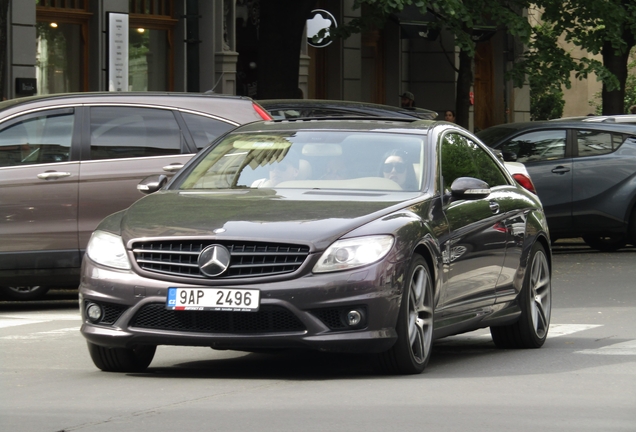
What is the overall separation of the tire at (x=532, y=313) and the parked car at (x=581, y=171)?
897cm

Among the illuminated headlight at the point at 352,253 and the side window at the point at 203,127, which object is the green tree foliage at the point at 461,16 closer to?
the side window at the point at 203,127

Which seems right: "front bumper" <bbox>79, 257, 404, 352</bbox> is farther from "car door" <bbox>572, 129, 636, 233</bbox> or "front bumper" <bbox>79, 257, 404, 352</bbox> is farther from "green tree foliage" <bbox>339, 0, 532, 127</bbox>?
"green tree foliage" <bbox>339, 0, 532, 127</bbox>

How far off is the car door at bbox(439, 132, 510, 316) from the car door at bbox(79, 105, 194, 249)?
358cm

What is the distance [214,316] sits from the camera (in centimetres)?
789

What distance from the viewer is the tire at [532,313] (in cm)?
1012

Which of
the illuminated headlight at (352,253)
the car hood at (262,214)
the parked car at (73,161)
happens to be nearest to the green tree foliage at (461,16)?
the parked car at (73,161)

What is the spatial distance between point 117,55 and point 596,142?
6503 millimetres

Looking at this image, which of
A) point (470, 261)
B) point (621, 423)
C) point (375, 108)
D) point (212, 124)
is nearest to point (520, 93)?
point (375, 108)

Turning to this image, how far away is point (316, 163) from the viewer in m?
9.09

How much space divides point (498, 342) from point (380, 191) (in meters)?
2.04

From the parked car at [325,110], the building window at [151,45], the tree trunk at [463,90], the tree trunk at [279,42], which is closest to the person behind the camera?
the parked car at [325,110]

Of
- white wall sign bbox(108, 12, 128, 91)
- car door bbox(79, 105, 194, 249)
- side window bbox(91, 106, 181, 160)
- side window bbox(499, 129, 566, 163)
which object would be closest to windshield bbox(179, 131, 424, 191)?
car door bbox(79, 105, 194, 249)

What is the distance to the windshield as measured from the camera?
29.4 ft

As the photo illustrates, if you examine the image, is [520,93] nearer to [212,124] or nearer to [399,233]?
[212,124]
